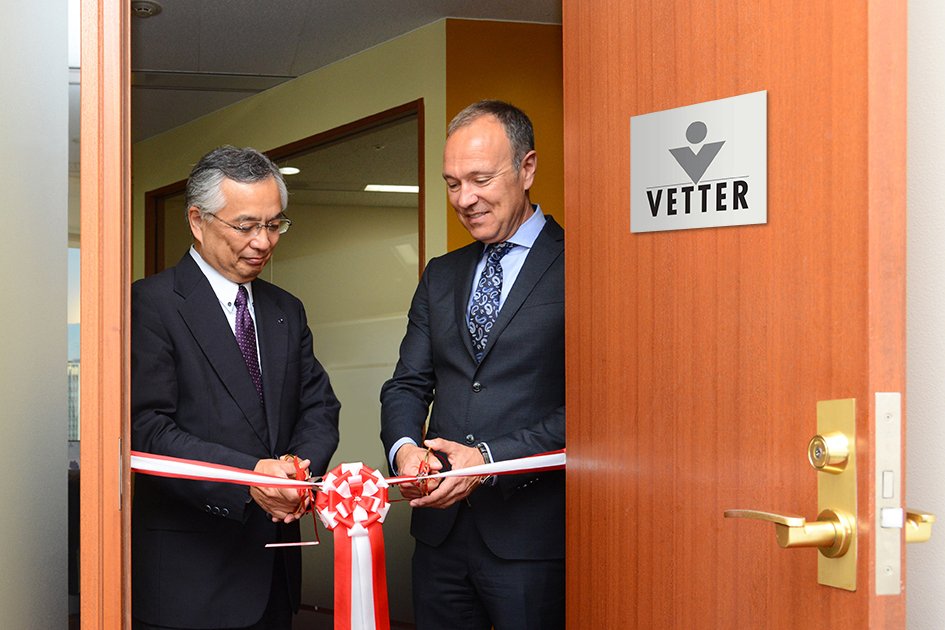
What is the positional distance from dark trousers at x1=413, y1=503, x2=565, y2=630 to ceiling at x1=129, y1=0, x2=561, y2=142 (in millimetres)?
3515

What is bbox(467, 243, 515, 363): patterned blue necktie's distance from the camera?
9.32 feet

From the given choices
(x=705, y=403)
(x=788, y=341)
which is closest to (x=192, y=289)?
(x=705, y=403)

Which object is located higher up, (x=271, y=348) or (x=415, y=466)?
(x=271, y=348)

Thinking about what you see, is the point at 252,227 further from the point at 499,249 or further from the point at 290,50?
the point at 290,50

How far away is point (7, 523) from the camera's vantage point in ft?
6.59

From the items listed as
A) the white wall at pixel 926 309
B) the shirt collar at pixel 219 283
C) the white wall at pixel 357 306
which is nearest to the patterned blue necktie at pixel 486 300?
the shirt collar at pixel 219 283

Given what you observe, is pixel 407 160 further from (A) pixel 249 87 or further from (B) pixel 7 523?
(B) pixel 7 523

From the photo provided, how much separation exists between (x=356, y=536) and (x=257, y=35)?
13.7 feet

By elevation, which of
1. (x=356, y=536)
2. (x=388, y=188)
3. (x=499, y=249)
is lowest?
(x=356, y=536)

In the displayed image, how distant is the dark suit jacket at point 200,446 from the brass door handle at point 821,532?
5.09 ft

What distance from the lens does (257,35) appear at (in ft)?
20.2

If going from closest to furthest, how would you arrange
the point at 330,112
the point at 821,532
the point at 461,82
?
the point at 821,532
the point at 461,82
the point at 330,112

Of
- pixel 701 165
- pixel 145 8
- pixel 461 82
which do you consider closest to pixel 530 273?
pixel 701 165

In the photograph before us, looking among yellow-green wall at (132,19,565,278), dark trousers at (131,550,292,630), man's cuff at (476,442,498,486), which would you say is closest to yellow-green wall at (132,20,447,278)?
yellow-green wall at (132,19,565,278)
